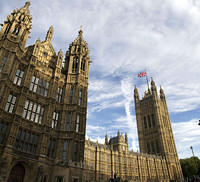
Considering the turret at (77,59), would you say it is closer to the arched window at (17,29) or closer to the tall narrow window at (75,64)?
the tall narrow window at (75,64)

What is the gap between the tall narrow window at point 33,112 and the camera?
20391mm

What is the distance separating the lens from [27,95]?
20906 mm

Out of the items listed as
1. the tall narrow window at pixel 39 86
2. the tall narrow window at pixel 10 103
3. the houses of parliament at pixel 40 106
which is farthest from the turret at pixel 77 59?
the tall narrow window at pixel 10 103

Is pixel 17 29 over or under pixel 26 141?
over

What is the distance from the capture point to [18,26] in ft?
75.6

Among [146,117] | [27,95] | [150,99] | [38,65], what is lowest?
[27,95]

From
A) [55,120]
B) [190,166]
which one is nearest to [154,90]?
[190,166]

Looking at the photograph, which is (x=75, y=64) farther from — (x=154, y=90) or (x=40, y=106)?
(x=154, y=90)

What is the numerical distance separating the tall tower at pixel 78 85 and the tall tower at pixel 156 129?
7875cm

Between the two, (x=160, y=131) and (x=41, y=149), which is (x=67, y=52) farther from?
(x=160, y=131)

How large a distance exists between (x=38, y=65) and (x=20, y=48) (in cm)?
300

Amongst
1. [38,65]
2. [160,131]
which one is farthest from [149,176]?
[38,65]

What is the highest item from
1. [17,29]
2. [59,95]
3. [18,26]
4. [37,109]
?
[18,26]

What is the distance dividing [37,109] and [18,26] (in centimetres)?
1109
